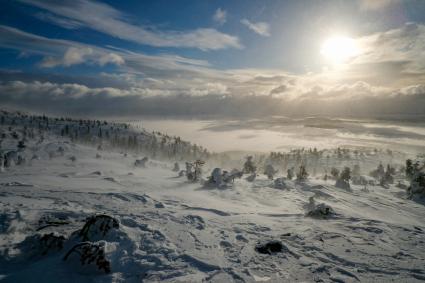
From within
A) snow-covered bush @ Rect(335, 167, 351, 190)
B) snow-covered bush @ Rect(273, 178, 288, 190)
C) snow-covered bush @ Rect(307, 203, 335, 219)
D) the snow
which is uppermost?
the snow

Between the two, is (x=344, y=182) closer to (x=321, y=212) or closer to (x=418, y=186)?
(x=418, y=186)

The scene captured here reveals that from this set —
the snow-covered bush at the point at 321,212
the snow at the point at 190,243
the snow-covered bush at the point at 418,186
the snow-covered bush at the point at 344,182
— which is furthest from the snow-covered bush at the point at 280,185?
the snow-covered bush at the point at 418,186

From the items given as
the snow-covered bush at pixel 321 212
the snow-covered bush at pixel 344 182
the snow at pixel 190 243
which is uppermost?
the snow at pixel 190 243

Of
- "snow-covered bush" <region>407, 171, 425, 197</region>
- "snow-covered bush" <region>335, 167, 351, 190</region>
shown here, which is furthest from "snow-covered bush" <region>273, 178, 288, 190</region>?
"snow-covered bush" <region>407, 171, 425, 197</region>

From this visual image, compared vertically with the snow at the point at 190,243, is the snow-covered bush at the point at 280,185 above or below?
below

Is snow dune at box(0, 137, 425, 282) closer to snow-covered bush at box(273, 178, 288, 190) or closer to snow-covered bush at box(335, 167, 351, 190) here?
snow-covered bush at box(273, 178, 288, 190)

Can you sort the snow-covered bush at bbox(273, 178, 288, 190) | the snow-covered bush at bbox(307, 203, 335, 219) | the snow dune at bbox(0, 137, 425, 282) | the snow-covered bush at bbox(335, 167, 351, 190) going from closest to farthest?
the snow dune at bbox(0, 137, 425, 282) → the snow-covered bush at bbox(307, 203, 335, 219) → the snow-covered bush at bbox(273, 178, 288, 190) → the snow-covered bush at bbox(335, 167, 351, 190)

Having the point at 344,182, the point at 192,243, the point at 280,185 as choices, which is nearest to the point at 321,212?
the point at 192,243

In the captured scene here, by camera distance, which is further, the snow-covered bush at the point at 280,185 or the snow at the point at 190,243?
the snow-covered bush at the point at 280,185

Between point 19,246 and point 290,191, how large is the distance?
28.2 m

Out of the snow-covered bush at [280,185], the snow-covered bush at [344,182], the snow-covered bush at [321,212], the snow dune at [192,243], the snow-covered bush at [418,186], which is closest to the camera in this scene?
the snow dune at [192,243]

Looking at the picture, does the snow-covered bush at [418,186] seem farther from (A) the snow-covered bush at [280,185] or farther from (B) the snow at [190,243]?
(B) the snow at [190,243]

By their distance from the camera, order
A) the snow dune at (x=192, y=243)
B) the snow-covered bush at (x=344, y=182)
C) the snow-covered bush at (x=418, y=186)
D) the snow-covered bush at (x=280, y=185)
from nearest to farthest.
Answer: the snow dune at (x=192, y=243)
the snow-covered bush at (x=280, y=185)
the snow-covered bush at (x=418, y=186)
the snow-covered bush at (x=344, y=182)

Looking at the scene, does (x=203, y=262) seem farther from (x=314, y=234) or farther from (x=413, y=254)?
(x=413, y=254)
